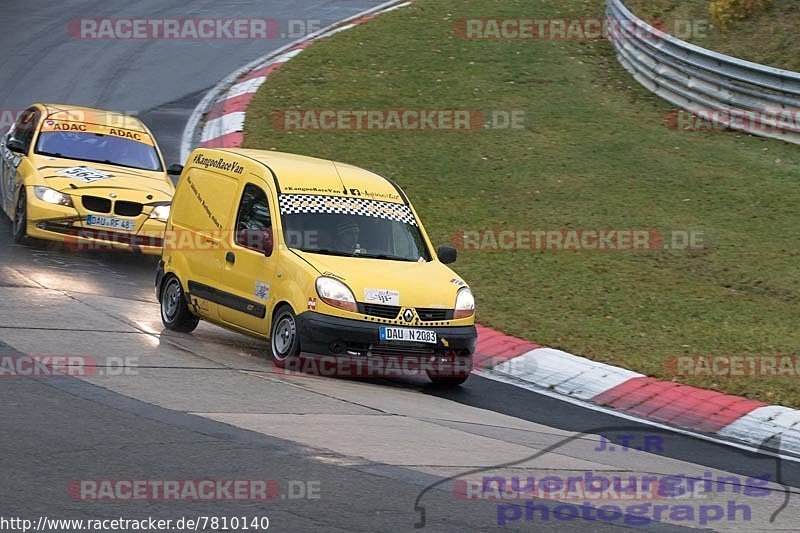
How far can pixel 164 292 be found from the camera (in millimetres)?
12336

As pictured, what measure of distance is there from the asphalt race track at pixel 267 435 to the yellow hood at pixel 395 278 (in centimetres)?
79

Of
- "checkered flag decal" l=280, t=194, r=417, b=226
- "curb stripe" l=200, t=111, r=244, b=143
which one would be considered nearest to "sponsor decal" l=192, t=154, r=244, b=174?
"checkered flag decal" l=280, t=194, r=417, b=226

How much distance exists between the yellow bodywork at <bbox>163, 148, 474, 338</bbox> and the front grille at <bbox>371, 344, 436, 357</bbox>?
0.63ft

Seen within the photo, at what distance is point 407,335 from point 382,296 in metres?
0.39

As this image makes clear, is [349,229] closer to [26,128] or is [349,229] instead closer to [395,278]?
[395,278]

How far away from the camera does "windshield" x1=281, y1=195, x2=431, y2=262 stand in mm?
11008

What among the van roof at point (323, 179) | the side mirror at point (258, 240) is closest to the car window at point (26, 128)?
the van roof at point (323, 179)

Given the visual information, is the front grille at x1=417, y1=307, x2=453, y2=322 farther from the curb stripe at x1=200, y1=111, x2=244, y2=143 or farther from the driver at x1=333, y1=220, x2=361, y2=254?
the curb stripe at x1=200, y1=111, x2=244, y2=143

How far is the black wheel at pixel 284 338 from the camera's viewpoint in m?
10.3

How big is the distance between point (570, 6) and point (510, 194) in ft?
35.2

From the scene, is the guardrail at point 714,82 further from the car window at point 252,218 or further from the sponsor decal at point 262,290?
the sponsor decal at point 262,290

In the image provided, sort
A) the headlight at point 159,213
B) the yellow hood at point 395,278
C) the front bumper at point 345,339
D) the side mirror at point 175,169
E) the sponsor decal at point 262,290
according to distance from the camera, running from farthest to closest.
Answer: the side mirror at point 175,169 < the headlight at point 159,213 < the sponsor decal at point 262,290 < the yellow hood at point 395,278 < the front bumper at point 345,339

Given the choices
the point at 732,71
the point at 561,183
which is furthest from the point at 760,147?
the point at 561,183

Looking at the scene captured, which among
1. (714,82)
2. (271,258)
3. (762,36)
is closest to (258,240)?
(271,258)
